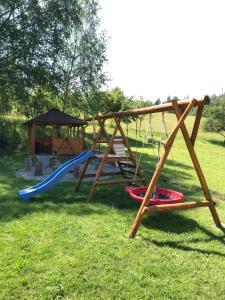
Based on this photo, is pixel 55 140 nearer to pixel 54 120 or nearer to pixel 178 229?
pixel 54 120

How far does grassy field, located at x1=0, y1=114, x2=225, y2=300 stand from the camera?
132 inches

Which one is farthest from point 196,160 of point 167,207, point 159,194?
point 159,194

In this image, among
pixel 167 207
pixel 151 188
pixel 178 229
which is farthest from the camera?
pixel 178 229

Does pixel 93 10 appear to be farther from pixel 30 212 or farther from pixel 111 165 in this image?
pixel 30 212

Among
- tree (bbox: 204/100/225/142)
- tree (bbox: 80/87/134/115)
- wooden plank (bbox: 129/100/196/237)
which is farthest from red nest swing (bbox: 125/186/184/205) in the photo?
tree (bbox: 204/100/225/142)

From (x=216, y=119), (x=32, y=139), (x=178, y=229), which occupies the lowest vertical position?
(x=178, y=229)

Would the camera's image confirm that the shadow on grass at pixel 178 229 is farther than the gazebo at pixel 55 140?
No

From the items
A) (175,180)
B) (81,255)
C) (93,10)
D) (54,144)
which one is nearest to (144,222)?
(81,255)

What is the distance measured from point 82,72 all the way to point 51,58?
16.9ft

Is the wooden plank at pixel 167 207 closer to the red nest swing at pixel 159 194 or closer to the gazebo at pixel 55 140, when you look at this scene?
the red nest swing at pixel 159 194

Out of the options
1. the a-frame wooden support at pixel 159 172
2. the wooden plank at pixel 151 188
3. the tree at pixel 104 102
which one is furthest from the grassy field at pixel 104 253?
the tree at pixel 104 102

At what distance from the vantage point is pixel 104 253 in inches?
165

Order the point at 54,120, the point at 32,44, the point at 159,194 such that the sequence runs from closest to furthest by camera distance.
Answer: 1. the point at 159,194
2. the point at 32,44
3. the point at 54,120

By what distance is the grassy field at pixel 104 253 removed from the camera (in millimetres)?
3354
